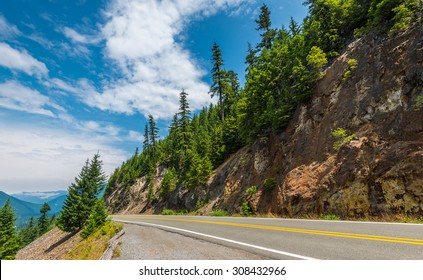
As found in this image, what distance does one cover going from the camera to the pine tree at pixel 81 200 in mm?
31094

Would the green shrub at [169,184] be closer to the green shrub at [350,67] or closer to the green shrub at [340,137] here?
the green shrub at [340,137]

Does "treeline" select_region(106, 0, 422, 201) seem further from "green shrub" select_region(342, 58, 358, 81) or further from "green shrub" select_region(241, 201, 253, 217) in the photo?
"green shrub" select_region(241, 201, 253, 217)

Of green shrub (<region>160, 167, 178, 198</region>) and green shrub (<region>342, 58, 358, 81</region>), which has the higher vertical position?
green shrub (<region>342, 58, 358, 81</region>)

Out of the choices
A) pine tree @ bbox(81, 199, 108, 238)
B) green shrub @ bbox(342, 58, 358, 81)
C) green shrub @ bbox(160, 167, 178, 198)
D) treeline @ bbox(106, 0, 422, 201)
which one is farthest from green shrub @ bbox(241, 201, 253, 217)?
green shrub @ bbox(160, 167, 178, 198)

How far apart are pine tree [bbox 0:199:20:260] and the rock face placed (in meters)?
32.3

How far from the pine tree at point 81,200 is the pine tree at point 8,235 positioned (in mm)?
9849

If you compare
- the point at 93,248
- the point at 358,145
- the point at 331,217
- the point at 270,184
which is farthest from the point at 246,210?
the point at 93,248

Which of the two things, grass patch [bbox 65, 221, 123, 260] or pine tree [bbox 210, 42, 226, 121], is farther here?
pine tree [bbox 210, 42, 226, 121]

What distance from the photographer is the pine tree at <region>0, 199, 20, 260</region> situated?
34.0 m

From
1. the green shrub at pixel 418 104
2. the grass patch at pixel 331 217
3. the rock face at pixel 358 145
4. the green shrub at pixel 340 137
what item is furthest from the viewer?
the green shrub at pixel 340 137

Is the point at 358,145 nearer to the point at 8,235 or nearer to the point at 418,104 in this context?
the point at 418,104

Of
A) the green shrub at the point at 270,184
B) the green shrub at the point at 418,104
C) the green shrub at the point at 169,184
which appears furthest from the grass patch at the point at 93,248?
the green shrub at the point at 169,184

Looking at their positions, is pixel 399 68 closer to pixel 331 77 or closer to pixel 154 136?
pixel 331 77

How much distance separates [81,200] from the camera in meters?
31.7
